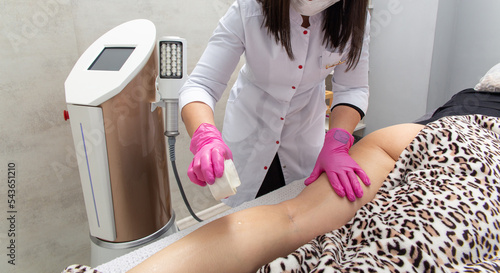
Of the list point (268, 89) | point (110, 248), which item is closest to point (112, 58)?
point (268, 89)

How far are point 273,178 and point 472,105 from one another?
4.56 ft

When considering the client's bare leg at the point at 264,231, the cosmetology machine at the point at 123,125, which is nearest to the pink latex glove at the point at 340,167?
the client's bare leg at the point at 264,231

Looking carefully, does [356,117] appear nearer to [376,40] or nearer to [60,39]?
[60,39]

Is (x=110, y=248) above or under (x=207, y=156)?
under

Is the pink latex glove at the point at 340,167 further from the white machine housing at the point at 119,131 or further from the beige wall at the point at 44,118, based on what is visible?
the beige wall at the point at 44,118

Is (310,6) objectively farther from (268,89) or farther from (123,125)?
(123,125)

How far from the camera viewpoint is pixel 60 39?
145cm

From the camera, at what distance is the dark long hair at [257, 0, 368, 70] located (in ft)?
3.40

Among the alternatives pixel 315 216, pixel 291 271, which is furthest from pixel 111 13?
pixel 291 271

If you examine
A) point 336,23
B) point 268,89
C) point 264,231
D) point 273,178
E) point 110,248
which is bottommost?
point 110,248

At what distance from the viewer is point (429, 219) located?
2.71ft

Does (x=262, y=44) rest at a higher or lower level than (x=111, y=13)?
lower

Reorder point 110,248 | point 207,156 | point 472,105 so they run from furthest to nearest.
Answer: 1. point 472,105
2. point 110,248
3. point 207,156

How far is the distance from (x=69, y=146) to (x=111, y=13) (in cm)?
72
